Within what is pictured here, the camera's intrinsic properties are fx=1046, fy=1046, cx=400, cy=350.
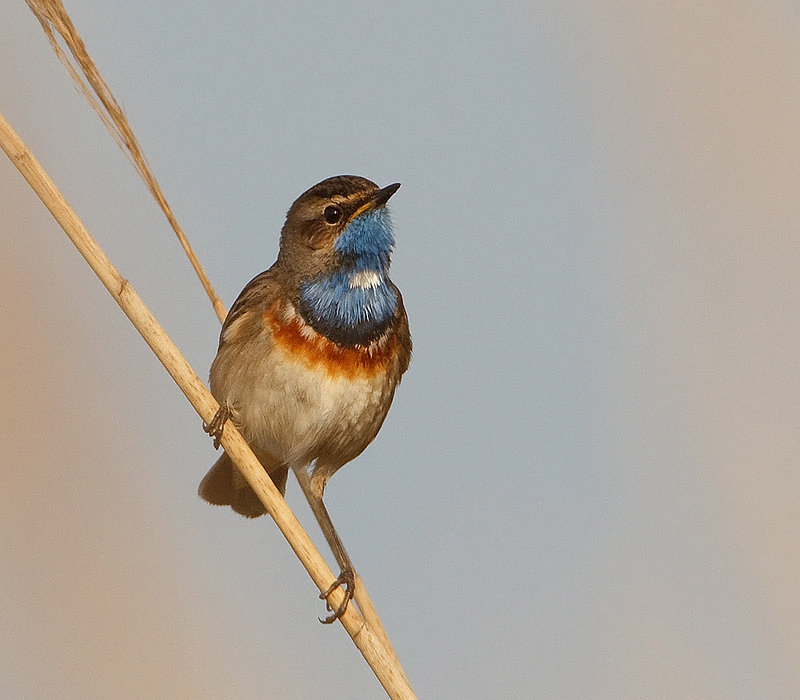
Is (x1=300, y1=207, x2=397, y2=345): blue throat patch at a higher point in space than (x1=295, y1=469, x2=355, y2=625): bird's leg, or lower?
higher

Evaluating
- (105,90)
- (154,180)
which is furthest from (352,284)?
(105,90)

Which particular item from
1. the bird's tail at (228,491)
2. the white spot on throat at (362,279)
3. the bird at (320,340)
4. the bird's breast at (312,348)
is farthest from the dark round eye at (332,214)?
the bird's tail at (228,491)

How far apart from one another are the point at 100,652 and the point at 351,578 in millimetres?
753

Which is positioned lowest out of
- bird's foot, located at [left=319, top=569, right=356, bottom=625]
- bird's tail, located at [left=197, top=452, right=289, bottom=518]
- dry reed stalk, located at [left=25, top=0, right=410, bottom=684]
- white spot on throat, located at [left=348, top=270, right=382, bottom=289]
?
bird's foot, located at [left=319, top=569, right=356, bottom=625]

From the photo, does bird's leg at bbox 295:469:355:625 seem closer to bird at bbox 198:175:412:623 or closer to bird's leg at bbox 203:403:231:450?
bird at bbox 198:175:412:623

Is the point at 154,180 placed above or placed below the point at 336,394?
above

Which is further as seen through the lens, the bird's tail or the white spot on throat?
the bird's tail

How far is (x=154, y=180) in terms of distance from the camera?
241 cm

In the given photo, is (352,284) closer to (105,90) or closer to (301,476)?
(301,476)

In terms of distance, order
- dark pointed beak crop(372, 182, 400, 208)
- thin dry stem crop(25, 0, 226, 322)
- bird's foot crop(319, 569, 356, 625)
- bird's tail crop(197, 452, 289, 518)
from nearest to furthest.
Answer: thin dry stem crop(25, 0, 226, 322) < bird's foot crop(319, 569, 356, 625) < dark pointed beak crop(372, 182, 400, 208) < bird's tail crop(197, 452, 289, 518)

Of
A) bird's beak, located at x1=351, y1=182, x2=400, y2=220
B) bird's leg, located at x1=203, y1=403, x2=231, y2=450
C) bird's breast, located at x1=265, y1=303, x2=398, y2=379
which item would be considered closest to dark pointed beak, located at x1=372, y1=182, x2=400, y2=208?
bird's beak, located at x1=351, y1=182, x2=400, y2=220

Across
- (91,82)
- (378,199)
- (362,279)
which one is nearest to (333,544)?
(362,279)

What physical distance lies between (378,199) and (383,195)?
3 centimetres

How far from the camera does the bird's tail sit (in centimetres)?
366
